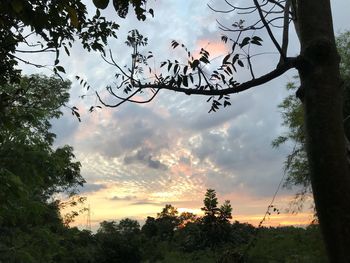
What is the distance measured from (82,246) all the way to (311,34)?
32880mm

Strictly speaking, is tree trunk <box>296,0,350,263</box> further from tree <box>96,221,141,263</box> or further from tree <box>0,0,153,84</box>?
tree <box>96,221,141,263</box>

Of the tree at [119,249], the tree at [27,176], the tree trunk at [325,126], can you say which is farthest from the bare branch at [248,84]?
the tree at [119,249]

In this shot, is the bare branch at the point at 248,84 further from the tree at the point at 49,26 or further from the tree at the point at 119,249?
the tree at the point at 119,249

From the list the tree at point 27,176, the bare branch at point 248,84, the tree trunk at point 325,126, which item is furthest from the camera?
the tree at point 27,176

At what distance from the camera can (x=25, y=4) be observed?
3.27 meters

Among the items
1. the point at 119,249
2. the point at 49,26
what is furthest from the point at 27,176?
the point at 119,249

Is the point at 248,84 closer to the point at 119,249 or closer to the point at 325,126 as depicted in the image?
the point at 325,126

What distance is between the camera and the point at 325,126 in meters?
2.92

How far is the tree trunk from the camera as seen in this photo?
282cm

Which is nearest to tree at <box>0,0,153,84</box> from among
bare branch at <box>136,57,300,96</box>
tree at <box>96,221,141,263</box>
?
bare branch at <box>136,57,300,96</box>

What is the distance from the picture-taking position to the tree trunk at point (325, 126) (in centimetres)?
282

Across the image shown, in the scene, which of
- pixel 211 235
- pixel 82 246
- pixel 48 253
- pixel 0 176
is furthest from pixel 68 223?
pixel 0 176

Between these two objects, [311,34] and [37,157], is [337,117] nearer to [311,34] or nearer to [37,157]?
[311,34]

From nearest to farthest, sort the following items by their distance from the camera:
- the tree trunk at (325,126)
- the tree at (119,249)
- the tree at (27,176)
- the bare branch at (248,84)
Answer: the tree trunk at (325,126) → the bare branch at (248,84) → the tree at (27,176) → the tree at (119,249)
